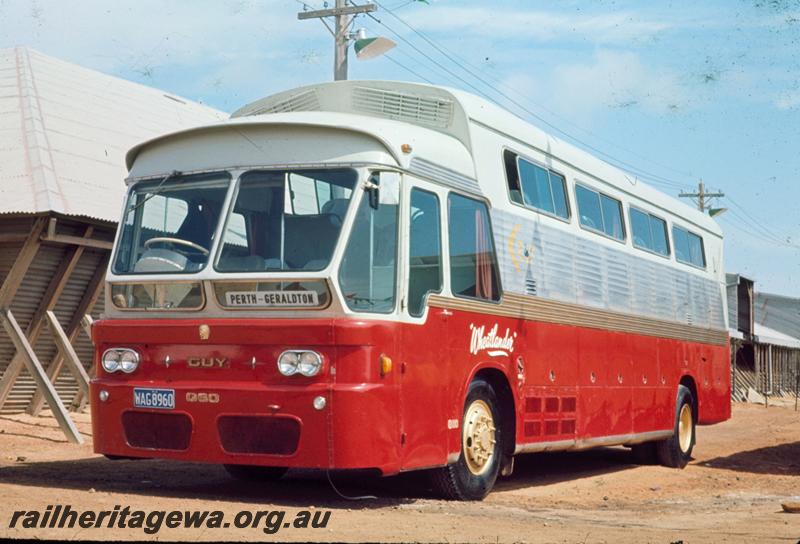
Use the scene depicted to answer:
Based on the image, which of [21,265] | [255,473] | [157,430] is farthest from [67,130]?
[157,430]

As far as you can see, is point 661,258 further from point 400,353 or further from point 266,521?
point 266,521

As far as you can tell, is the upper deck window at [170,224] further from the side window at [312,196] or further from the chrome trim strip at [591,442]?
the chrome trim strip at [591,442]

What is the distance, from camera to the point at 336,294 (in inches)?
348

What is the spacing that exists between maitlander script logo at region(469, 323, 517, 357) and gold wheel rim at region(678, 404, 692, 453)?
6.37 m

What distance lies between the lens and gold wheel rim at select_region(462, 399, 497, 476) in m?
10.3

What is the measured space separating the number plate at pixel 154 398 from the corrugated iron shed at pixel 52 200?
6.61 m

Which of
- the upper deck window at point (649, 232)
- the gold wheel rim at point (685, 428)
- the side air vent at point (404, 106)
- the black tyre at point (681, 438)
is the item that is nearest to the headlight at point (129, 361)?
the side air vent at point (404, 106)

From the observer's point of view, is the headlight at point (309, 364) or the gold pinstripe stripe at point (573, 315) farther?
the gold pinstripe stripe at point (573, 315)

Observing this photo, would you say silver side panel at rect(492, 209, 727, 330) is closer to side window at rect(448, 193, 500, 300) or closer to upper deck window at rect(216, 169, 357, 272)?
side window at rect(448, 193, 500, 300)

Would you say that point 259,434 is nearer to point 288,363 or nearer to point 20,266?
point 288,363

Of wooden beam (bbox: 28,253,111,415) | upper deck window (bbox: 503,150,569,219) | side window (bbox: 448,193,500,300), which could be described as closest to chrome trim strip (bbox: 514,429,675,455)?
side window (bbox: 448,193,500,300)

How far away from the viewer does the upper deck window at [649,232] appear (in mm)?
15086

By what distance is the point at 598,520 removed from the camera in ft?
31.3

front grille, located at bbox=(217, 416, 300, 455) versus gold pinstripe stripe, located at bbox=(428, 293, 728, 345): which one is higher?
gold pinstripe stripe, located at bbox=(428, 293, 728, 345)
